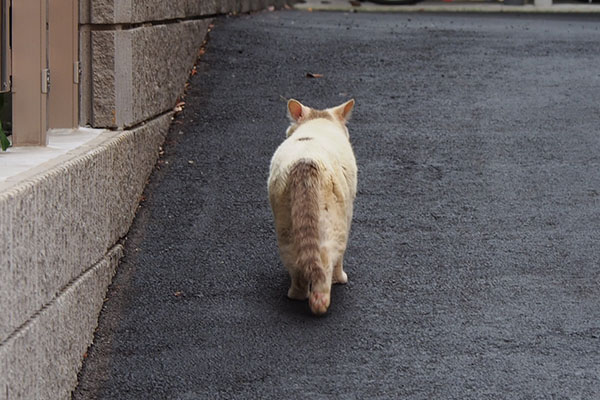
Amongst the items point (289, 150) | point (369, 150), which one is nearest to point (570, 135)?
point (369, 150)

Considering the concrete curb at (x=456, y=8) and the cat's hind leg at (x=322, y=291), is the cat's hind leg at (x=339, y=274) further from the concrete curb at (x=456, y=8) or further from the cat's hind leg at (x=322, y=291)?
the concrete curb at (x=456, y=8)

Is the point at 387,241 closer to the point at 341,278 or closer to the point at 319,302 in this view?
the point at 341,278

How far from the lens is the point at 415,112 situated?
910 cm

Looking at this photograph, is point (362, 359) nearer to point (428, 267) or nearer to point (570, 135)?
point (428, 267)

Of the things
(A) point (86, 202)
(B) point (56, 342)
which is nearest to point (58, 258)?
(B) point (56, 342)

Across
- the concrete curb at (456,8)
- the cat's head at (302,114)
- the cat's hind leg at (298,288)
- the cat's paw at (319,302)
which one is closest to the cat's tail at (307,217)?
the cat's paw at (319,302)

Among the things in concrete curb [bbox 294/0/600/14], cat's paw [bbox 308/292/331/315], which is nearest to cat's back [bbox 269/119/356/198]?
cat's paw [bbox 308/292/331/315]

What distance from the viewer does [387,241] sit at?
681 cm

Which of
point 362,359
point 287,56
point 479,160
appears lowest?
point 362,359

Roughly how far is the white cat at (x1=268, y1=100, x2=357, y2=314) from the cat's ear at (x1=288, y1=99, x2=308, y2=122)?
401 millimetres

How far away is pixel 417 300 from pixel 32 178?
2634mm

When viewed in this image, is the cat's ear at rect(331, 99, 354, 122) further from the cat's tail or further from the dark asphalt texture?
the cat's tail

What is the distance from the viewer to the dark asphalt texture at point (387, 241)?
17.2 ft

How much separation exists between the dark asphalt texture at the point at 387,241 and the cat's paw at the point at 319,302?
10 centimetres
